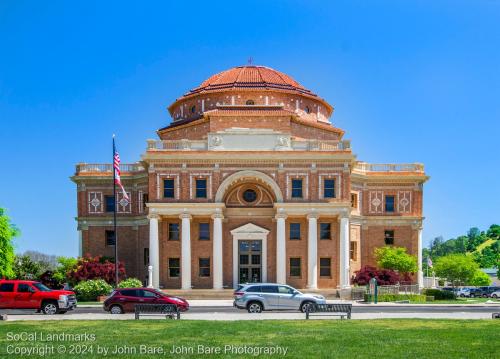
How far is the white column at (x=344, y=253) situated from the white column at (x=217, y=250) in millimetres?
10224

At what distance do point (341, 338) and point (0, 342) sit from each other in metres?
11.0

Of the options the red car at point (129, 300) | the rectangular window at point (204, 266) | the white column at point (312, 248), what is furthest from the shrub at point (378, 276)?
the red car at point (129, 300)

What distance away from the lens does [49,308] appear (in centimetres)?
3606

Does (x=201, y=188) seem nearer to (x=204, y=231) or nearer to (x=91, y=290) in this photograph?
(x=204, y=231)

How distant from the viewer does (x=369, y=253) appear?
2731 inches

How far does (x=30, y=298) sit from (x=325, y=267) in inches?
1201

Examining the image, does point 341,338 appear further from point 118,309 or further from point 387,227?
point 387,227

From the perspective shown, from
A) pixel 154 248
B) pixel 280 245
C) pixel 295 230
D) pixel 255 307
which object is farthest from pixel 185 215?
pixel 255 307

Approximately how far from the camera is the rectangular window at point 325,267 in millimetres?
60594

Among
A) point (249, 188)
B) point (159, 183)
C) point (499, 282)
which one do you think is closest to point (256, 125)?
point (249, 188)

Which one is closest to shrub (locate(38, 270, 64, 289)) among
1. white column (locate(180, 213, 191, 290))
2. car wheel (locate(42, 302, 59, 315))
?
white column (locate(180, 213, 191, 290))

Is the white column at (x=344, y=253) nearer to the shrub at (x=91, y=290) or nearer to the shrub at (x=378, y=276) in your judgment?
the shrub at (x=378, y=276)

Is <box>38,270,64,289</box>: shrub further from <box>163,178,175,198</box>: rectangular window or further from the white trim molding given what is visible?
the white trim molding

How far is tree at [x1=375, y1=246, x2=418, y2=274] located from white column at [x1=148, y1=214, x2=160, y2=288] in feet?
69.3
